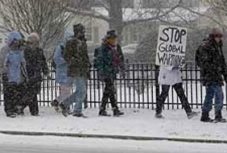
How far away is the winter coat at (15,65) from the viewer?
559 inches

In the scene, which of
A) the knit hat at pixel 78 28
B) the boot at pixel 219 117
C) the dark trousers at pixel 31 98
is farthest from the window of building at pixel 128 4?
the boot at pixel 219 117

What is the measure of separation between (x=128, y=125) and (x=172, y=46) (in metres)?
2.08

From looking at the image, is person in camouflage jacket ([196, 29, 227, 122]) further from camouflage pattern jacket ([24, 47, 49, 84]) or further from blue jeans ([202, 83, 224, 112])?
camouflage pattern jacket ([24, 47, 49, 84])

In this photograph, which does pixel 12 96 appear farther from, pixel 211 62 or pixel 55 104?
pixel 211 62

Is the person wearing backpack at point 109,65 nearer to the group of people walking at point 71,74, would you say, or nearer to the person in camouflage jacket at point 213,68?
the group of people walking at point 71,74

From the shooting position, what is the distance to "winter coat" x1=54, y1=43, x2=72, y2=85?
14.2 m

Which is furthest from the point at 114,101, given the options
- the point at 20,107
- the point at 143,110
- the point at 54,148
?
the point at 54,148

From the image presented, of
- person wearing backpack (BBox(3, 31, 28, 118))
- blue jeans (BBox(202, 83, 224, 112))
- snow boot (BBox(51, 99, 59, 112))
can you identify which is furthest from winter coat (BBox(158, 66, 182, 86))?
person wearing backpack (BBox(3, 31, 28, 118))

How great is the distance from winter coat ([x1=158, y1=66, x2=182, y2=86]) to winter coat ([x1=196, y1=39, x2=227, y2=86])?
29.4 inches

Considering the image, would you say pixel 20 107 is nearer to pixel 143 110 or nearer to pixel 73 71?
pixel 73 71

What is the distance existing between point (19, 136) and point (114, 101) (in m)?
2.52

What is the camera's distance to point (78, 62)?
13883 millimetres

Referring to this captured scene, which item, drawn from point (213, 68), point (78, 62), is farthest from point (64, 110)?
point (213, 68)

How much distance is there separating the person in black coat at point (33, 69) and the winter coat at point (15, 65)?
0.20 m
